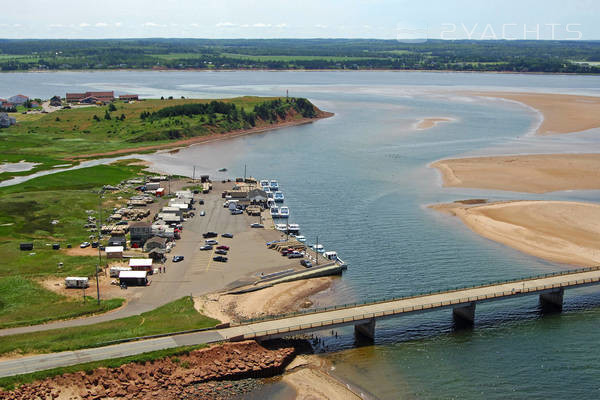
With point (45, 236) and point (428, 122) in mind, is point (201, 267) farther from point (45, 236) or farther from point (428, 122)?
point (428, 122)

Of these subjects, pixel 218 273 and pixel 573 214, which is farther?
pixel 573 214

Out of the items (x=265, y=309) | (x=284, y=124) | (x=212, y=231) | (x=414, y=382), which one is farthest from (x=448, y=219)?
(x=284, y=124)

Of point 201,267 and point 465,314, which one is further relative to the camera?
point 201,267

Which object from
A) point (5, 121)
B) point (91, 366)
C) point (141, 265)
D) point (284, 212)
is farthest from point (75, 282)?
point (5, 121)

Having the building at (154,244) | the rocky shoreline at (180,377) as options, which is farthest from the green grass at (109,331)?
the building at (154,244)

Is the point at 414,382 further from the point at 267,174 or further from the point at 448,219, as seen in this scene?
the point at 267,174

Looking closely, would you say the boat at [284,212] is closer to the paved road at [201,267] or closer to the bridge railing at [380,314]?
the paved road at [201,267]

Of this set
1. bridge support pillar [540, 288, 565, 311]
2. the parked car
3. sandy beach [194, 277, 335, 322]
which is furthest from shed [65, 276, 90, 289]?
bridge support pillar [540, 288, 565, 311]
